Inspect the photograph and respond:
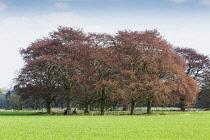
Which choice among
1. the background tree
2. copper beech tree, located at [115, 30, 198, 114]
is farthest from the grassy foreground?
the background tree

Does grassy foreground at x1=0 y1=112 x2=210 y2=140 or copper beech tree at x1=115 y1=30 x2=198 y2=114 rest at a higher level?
copper beech tree at x1=115 y1=30 x2=198 y2=114

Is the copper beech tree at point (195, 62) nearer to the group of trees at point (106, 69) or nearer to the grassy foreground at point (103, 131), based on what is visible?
the group of trees at point (106, 69)

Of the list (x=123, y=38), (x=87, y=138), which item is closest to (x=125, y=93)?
(x=123, y=38)

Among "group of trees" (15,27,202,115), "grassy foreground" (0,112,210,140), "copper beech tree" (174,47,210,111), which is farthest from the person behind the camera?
"copper beech tree" (174,47,210,111)

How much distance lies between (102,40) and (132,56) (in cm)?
663

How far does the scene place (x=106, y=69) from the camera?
184 feet

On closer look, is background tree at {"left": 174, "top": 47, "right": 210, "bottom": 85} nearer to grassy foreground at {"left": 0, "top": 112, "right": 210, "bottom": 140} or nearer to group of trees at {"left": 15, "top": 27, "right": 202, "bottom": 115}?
group of trees at {"left": 15, "top": 27, "right": 202, "bottom": 115}

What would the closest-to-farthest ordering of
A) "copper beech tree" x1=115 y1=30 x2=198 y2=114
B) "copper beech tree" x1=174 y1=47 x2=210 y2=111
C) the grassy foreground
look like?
the grassy foreground < "copper beech tree" x1=115 y1=30 x2=198 y2=114 < "copper beech tree" x1=174 y1=47 x2=210 y2=111

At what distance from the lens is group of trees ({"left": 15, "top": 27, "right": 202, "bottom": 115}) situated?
2115 inches

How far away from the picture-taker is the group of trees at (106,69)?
53.7 metres

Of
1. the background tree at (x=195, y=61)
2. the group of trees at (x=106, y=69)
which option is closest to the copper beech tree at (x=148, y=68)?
the group of trees at (x=106, y=69)

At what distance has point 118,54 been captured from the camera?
56.7 meters

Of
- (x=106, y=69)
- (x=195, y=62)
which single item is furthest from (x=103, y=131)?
(x=195, y=62)

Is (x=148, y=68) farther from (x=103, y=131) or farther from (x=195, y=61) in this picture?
(x=103, y=131)
